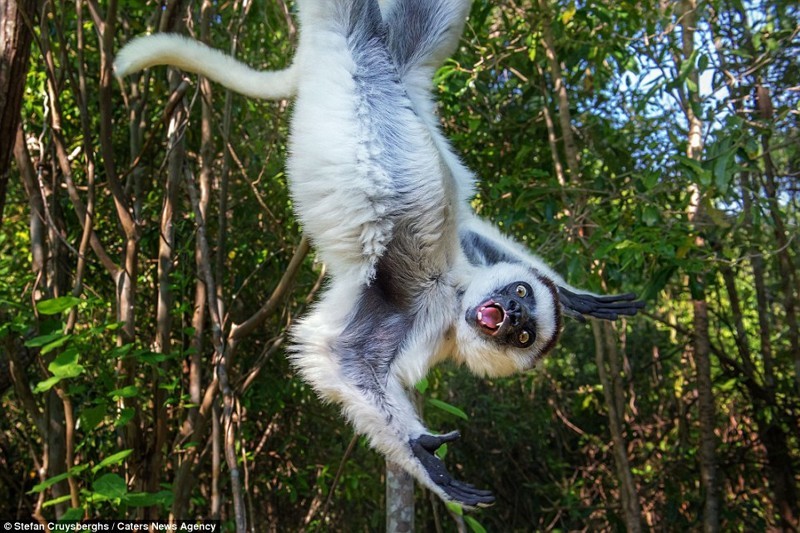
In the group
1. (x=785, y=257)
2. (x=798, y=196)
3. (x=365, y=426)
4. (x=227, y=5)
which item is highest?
(x=227, y=5)

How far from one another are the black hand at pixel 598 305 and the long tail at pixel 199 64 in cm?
166

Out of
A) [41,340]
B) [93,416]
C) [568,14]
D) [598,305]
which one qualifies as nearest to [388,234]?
[598,305]

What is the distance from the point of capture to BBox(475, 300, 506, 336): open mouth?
283 cm

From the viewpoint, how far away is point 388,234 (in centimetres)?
274

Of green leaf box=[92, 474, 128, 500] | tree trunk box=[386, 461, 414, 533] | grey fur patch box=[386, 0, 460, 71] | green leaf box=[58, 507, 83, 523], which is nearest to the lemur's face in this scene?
grey fur patch box=[386, 0, 460, 71]

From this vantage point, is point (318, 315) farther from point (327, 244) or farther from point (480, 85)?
point (480, 85)

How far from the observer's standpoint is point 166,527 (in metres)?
4.66

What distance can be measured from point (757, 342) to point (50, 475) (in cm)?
927

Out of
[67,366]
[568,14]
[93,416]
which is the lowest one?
[93,416]

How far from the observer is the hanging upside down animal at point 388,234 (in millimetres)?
2639

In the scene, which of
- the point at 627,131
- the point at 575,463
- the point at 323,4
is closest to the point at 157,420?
the point at 323,4

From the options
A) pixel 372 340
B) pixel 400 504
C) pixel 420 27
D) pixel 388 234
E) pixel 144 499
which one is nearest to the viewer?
pixel 388 234

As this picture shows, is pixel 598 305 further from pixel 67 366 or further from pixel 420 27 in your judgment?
pixel 67 366

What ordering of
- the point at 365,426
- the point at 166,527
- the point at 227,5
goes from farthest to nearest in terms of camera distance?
the point at 227,5, the point at 166,527, the point at 365,426
